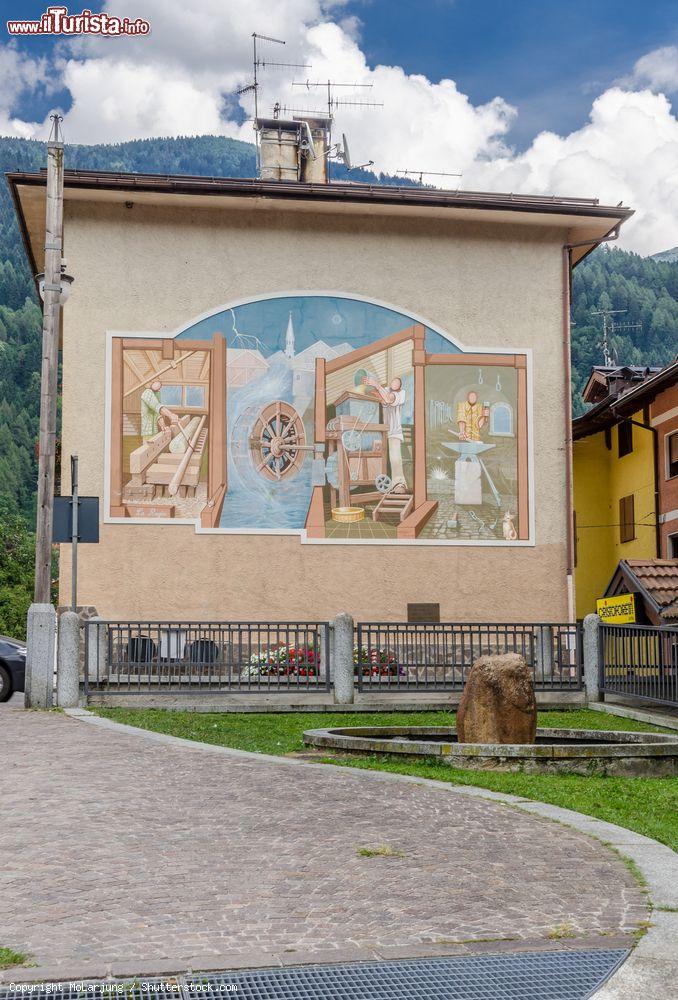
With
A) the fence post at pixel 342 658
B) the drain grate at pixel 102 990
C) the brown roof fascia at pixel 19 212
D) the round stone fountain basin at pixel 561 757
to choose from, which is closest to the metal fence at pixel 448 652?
the fence post at pixel 342 658

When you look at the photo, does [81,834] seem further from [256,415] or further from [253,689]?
[256,415]

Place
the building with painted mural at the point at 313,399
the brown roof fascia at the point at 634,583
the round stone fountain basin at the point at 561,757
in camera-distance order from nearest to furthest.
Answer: the round stone fountain basin at the point at 561,757
the brown roof fascia at the point at 634,583
the building with painted mural at the point at 313,399

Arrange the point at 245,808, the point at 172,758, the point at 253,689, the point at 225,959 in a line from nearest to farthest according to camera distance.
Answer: the point at 225,959 < the point at 245,808 < the point at 172,758 < the point at 253,689

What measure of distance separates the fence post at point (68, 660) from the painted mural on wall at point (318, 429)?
8721mm

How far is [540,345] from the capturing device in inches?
1045

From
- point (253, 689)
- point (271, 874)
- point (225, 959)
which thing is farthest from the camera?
point (253, 689)

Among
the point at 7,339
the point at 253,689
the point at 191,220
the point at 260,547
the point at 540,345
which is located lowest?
the point at 253,689

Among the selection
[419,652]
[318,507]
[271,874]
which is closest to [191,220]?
[318,507]

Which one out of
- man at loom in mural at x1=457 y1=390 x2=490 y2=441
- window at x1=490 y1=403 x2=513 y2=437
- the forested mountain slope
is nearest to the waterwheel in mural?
man at loom in mural at x1=457 y1=390 x2=490 y2=441

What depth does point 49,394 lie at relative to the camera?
1664cm

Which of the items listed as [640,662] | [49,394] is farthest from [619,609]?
[49,394]

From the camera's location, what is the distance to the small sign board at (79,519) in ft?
54.7

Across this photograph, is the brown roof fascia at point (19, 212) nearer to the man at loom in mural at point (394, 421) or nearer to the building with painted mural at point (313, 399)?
the building with painted mural at point (313, 399)

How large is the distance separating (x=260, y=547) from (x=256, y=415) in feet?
9.96
